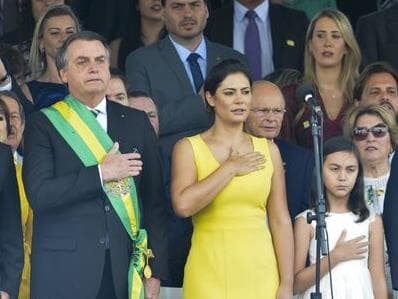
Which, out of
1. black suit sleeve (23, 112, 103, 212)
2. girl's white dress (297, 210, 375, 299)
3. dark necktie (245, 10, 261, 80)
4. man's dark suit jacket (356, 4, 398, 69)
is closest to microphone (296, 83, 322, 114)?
girl's white dress (297, 210, 375, 299)

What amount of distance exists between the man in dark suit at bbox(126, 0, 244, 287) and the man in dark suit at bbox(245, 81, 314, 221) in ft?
1.12

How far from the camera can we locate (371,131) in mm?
10578

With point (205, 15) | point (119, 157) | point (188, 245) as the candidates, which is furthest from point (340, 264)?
point (205, 15)

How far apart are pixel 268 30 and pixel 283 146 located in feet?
6.79

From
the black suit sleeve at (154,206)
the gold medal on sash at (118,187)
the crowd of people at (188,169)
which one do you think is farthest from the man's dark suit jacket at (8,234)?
the black suit sleeve at (154,206)

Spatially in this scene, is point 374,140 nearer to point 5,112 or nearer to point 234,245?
point 234,245

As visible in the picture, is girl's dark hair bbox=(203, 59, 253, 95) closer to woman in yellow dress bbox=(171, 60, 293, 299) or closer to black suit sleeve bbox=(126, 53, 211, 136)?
woman in yellow dress bbox=(171, 60, 293, 299)

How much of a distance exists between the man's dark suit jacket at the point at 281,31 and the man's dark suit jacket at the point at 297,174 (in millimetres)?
1846

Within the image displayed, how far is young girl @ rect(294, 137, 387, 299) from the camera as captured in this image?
380 inches

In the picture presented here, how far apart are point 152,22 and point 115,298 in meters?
4.01

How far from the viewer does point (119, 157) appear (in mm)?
8852

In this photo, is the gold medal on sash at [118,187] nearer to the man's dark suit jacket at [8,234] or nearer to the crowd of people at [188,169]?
the crowd of people at [188,169]

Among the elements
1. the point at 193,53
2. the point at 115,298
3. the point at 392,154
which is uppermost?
the point at 193,53

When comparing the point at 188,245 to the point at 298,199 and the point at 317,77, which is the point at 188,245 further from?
the point at 317,77
